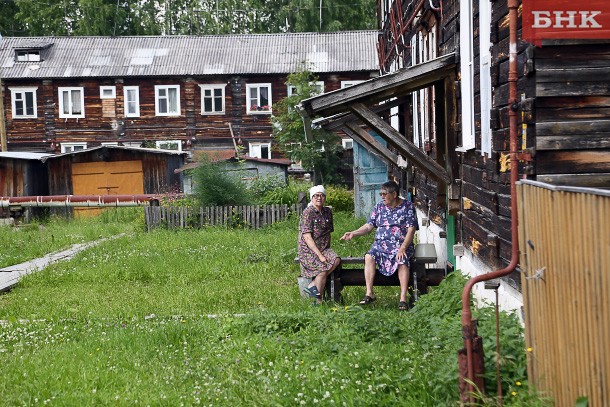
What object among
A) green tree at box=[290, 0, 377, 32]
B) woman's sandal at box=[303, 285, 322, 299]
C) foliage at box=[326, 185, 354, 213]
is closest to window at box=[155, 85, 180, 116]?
green tree at box=[290, 0, 377, 32]

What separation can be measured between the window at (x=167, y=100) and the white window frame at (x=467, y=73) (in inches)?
1293

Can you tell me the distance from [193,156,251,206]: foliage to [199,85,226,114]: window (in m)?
18.4

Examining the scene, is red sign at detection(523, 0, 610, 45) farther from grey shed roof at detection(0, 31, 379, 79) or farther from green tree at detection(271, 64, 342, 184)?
grey shed roof at detection(0, 31, 379, 79)

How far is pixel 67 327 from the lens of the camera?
32.2 ft

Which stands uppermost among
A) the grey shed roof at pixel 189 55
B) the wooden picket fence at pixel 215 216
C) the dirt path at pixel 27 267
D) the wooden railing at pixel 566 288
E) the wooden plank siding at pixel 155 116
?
the grey shed roof at pixel 189 55

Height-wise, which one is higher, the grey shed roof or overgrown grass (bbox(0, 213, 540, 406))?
the grey shed roof

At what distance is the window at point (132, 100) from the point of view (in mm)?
41906

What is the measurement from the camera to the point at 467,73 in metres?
9.64

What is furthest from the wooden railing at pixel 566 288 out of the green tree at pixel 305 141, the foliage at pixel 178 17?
the foliage at pixel 178 17

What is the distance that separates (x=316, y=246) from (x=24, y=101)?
33.8m

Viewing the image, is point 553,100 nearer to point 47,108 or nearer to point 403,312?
point 403,312

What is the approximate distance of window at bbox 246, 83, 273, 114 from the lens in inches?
1645

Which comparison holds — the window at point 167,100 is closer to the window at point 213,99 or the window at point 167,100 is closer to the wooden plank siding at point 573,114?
the window at point 213,99

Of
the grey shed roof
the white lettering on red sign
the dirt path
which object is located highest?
the grey shed roof
